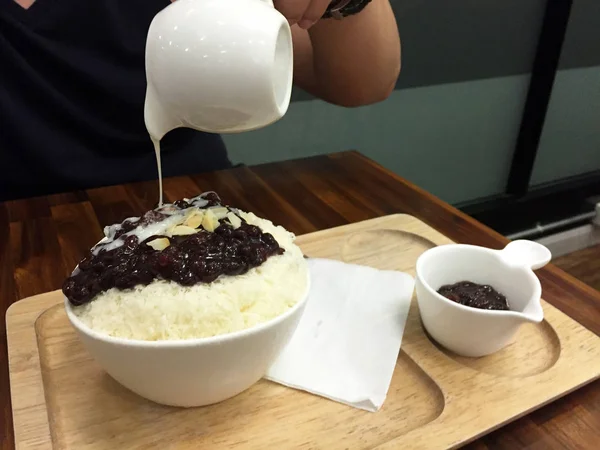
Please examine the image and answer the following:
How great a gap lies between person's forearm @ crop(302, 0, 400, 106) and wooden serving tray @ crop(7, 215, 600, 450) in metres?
0.87

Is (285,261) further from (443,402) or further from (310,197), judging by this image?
(310,197)

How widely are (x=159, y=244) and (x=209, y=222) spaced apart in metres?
0.08

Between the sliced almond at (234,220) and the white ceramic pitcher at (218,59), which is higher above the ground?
the white ceramic pitcher at (218,59)

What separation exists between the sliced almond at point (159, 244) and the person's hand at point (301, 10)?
42 cm

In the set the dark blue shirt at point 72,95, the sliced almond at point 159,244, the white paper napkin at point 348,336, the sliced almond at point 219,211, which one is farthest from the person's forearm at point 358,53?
the sliced almond at point 159,244

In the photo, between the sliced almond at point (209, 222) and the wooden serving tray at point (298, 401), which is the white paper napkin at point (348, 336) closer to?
the wooden serving tray at point (298, 401)

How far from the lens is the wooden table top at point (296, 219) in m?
0.76

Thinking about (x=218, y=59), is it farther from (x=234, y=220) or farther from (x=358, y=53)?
(x=358, y=53)

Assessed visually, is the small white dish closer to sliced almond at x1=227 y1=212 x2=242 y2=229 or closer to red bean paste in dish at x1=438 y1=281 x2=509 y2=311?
red bean paste in dish at x1=438 y1=281 x2=509 y2=311

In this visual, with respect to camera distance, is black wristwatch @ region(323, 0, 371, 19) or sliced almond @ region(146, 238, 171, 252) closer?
sliced almond @ region(146, 238, 171, 252)

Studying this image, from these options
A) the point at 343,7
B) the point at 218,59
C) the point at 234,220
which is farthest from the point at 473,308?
the point at 343,7

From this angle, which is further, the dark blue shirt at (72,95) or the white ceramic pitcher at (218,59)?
the dark blue shirt at (72,95)

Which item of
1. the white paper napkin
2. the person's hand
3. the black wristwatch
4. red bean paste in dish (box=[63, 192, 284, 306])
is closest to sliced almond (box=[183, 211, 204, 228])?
red bean paste in dish (box=[63, 192, 284, 306])

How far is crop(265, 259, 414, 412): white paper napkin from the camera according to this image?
2.63 ft
